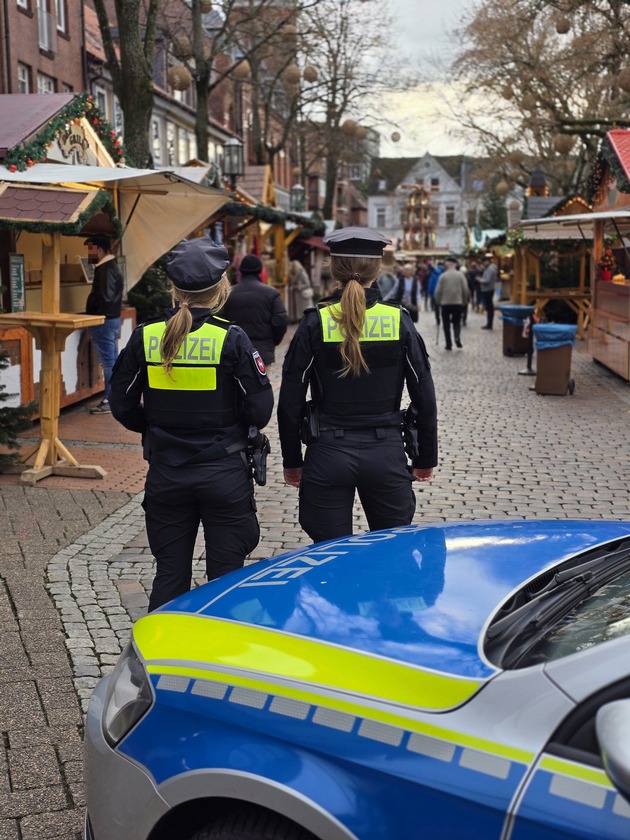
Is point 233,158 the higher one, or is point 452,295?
point 233,158

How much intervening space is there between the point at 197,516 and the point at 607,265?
15.8 m

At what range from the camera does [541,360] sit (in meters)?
14.4

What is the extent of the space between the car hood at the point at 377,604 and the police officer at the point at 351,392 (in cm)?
108

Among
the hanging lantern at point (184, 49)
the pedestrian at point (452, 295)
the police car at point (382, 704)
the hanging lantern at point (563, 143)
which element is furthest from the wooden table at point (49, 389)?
the hanging lantern at point (563, 143)

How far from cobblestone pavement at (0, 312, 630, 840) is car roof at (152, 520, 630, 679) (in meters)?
1.20

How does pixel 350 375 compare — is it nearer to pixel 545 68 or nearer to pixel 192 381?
pixel 192 381

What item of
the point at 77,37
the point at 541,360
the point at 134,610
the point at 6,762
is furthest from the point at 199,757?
the point at 77,37

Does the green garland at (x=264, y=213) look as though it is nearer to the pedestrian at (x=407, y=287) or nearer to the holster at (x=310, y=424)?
the pedestrian at (x=407, y=287)

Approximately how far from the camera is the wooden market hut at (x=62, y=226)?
8.57 m

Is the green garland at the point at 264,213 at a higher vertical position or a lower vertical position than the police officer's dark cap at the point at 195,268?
higher

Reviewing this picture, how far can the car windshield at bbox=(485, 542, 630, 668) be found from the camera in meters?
2.31

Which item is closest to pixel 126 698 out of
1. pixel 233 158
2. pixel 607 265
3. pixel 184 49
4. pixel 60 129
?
pixel 60 129

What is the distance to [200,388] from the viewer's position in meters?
4.16

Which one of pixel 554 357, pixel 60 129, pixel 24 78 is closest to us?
pixel 60 129
